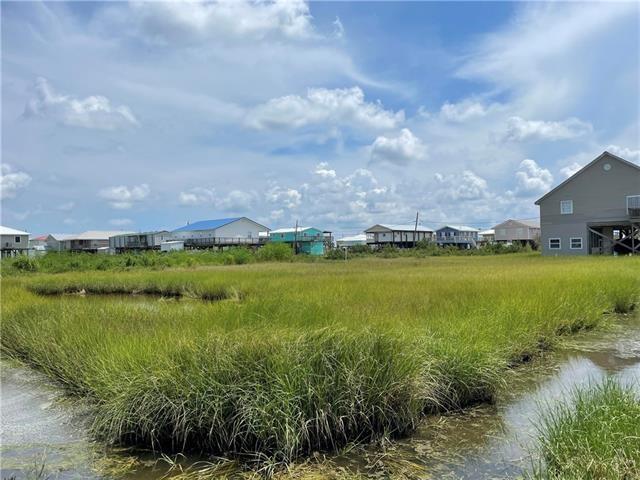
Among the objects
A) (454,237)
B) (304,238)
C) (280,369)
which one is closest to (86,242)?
(304,238)

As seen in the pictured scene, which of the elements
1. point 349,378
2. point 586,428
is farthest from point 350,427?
point 586,428

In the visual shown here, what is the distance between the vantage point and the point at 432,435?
6.21 meters

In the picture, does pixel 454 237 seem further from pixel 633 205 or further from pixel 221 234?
pixel 633 205

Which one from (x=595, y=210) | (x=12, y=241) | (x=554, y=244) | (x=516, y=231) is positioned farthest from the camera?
(x=516, y=231)

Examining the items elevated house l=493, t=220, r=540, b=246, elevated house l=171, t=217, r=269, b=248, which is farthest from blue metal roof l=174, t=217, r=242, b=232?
elevated house l=493, t=220, r=540, b=246

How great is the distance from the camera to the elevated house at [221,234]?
265 ft

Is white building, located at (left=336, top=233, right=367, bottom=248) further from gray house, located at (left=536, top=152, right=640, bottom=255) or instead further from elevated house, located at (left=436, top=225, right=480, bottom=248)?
gray house, located at (left=536, top=152, right=640, bottom=255)

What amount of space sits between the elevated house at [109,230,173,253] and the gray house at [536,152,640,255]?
212 ft

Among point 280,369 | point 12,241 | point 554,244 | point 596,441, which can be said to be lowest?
point 596,441

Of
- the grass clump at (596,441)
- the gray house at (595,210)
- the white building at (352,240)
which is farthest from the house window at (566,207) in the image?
the white building at (352,240)

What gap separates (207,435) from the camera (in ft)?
19.9

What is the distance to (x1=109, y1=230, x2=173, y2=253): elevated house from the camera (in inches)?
3383

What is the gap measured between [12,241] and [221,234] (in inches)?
1180

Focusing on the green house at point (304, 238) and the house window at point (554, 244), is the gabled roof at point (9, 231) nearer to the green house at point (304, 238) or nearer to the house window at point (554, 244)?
the green house at point (304, 238)
